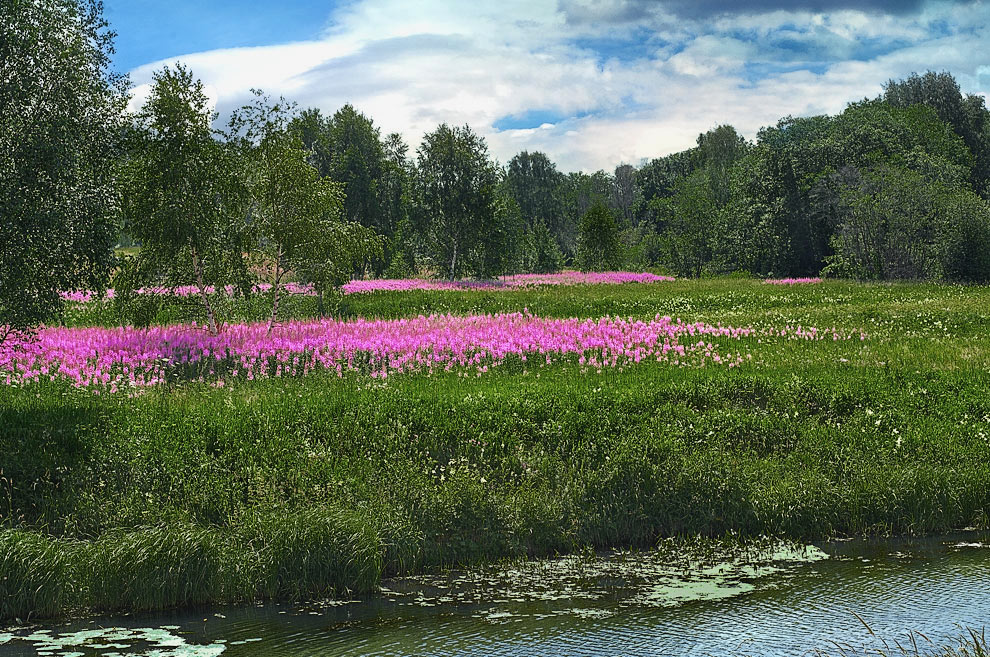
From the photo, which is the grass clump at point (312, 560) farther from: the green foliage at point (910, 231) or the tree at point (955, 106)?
the tree at point (955, 106)

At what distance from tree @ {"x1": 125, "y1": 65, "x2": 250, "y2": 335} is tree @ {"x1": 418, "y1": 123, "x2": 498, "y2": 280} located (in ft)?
122

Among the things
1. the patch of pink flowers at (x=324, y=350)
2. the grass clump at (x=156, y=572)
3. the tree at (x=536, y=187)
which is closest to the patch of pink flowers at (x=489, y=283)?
the patch of pink flowers at (x=324, y=350)

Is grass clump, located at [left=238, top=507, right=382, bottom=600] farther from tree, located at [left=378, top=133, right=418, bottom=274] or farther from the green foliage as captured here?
tree, located at [left=378, top=133, right=418, bottom=274]

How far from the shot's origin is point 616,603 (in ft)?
30.3

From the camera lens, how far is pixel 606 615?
882cm

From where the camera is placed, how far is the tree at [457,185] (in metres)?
59.4

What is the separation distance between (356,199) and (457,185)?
21200mm

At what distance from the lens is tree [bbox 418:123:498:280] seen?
195 ft

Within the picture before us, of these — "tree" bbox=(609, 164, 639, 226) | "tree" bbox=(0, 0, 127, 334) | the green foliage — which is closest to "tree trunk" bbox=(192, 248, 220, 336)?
"tree" bbox=(0, 0, 127, 334)

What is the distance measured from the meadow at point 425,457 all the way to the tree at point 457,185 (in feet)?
134

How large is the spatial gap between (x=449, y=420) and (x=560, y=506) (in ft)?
9.01

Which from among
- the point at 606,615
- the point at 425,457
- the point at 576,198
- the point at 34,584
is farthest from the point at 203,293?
the point at 576,198

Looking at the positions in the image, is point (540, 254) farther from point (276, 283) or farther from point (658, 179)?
point (276, 283)

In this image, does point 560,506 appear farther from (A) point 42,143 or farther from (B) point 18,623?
(A) point 42,143
